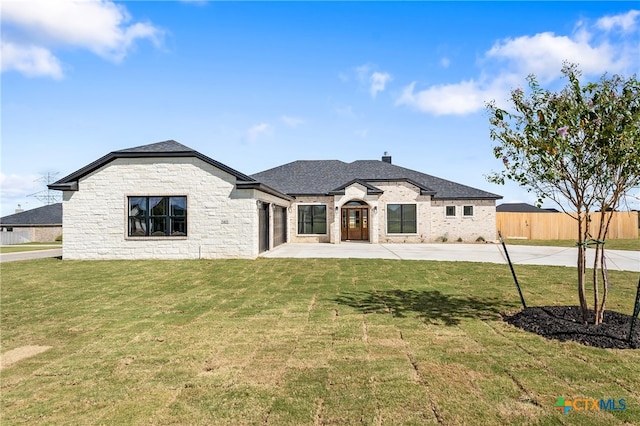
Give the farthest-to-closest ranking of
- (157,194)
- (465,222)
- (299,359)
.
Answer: (465,222)
(157,194)
(299,359)

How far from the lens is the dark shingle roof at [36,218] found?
4250 centimetres

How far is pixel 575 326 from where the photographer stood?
648 cm

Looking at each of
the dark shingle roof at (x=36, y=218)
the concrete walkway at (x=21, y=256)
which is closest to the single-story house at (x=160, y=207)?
the concrete walkway at (x=21, y=256)

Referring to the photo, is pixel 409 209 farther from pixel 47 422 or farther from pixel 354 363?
pixel 47 422

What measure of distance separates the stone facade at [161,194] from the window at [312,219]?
A: 402 inches

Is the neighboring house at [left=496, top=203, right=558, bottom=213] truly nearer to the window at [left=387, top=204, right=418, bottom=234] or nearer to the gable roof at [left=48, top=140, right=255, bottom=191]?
the window at [left=387, top=204, right=418, bottom=234]

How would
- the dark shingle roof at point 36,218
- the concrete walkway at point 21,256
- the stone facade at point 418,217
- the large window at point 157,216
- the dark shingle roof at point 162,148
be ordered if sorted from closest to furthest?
1. the dark shingle roof at point 162,148
2. the large window at point 157,216
3. the concrete walkway at point 21,256
4. the stone facade at point 418,217
5. the dark shingle roof at point 36,218

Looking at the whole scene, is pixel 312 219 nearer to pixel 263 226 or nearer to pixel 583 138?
pixel 263 226

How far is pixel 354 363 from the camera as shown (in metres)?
5.02

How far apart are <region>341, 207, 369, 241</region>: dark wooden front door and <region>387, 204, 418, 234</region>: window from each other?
171 centimetres

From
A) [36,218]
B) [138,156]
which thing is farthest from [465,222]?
[36,218]

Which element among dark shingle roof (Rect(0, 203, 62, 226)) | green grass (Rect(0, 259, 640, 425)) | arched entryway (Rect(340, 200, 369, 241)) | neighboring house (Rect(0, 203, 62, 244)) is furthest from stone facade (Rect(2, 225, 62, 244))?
green grass (Rect(0, 259, 640, 425))

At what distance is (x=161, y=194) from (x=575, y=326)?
640 inches

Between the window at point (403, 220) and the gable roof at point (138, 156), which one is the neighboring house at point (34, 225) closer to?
the gable roof at point (138, 156)
